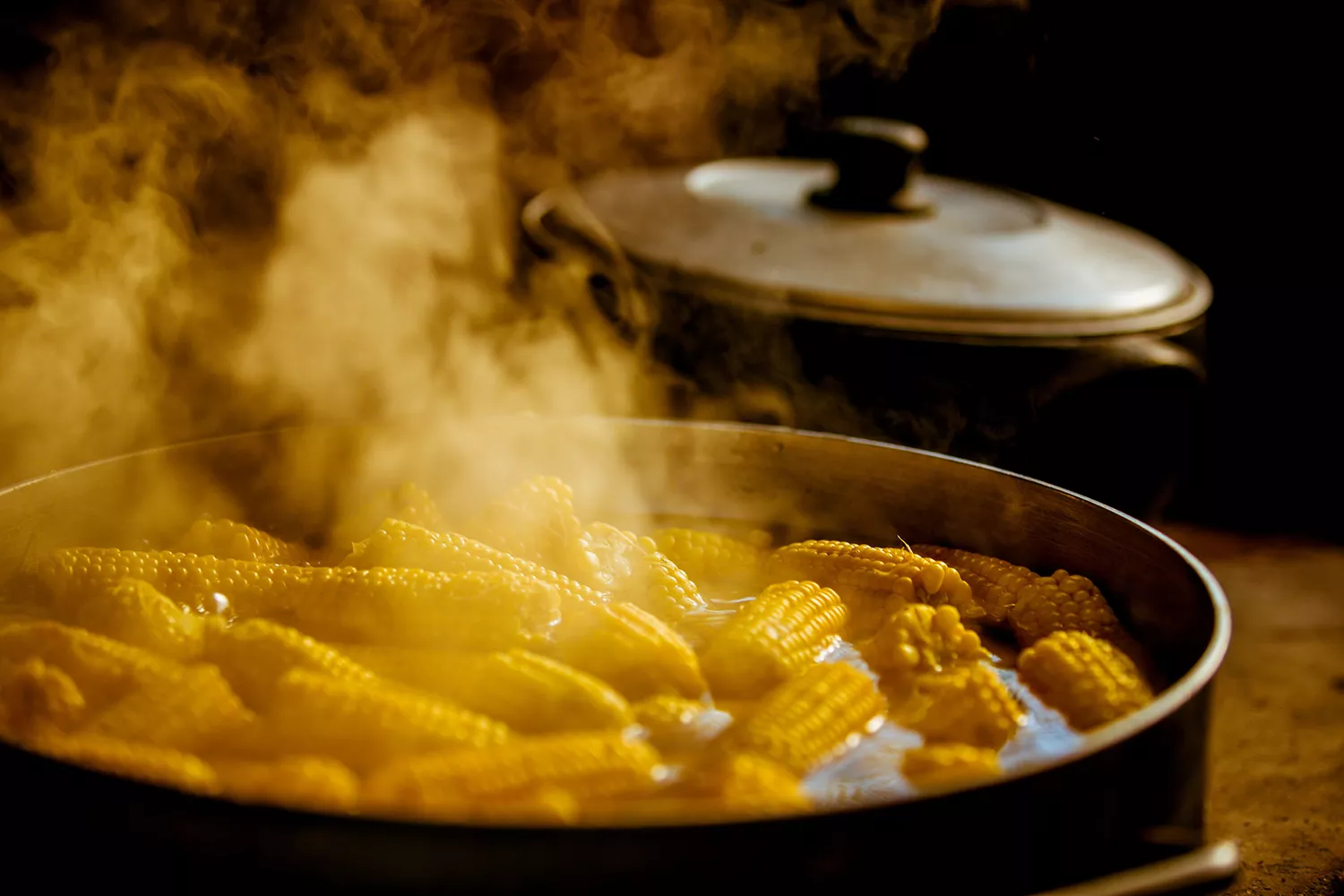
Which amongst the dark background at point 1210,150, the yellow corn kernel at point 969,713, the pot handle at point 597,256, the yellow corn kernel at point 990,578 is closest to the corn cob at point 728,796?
the yellow corn kernel at point 969,713

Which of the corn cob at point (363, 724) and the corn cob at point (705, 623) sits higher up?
the corn cob at point (363, 724)

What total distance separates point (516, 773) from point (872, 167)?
230 cm

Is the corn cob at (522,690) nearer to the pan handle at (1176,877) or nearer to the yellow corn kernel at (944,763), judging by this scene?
the yellow corn kernel at (944,763)

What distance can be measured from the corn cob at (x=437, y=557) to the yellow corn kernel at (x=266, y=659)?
0.91 ft

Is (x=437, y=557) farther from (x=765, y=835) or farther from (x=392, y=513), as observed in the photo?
(x=765, y=835)

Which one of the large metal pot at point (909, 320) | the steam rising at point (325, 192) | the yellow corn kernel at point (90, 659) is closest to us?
the yellow corn kernel at point (90, 659)

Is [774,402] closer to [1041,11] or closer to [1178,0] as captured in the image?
[1041,11]

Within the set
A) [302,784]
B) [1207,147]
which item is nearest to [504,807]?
[302,784]

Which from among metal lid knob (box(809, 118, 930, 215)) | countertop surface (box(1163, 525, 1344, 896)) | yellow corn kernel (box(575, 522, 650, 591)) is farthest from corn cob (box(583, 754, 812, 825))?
metal lid knob (box(809, 118, 930, 215))

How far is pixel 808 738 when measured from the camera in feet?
4.53

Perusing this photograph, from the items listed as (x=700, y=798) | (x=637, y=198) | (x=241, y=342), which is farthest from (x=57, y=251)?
(x=700, y=798)

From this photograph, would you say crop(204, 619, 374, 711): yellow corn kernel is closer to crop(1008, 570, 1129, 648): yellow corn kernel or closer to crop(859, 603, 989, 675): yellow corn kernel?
crop(859, 603, 989, 675): yellow corn kernel

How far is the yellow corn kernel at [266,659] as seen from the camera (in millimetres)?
1436

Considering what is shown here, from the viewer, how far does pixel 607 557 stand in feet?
6.36
